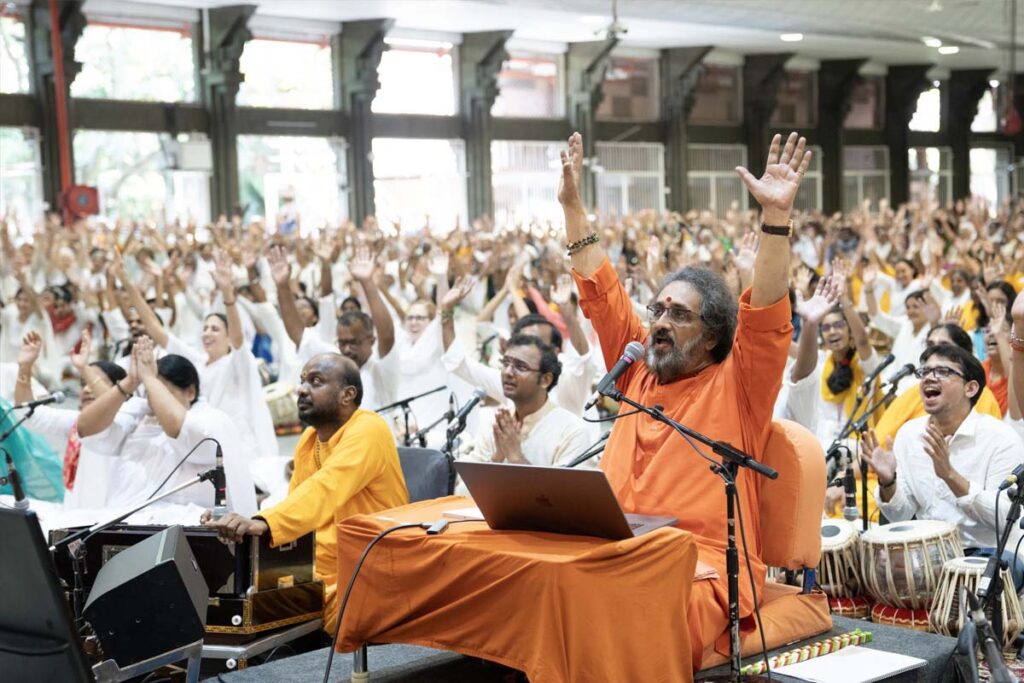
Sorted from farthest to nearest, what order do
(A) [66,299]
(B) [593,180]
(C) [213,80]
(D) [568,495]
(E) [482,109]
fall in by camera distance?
(B) [593,180] < (E) [482,109] < (C) [213,80] < (A) [66,299] < (D) [568,495]

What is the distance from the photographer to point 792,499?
3.51m

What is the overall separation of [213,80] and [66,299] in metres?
6.57

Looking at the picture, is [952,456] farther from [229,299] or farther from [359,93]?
[359,93]

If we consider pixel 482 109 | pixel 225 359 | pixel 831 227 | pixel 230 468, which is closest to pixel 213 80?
pixel 482 109

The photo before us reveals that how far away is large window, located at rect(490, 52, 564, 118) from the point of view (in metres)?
21.0

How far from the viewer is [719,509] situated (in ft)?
11.2

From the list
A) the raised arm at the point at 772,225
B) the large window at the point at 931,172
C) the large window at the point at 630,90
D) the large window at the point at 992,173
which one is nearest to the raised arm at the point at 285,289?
the raised arm at the point at 772,225

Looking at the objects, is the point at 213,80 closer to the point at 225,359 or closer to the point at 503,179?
the point at 503,179

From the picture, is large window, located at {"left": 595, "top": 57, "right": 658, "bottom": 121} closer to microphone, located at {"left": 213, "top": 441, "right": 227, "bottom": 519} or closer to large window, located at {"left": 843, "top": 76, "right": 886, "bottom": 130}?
large window, located at {"left": 843, "top": 76, "right": 886, "bottom": 130}

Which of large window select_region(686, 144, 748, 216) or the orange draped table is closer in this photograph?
the orange draped table

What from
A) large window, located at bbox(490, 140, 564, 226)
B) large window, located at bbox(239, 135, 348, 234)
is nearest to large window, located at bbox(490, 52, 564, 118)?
large window, located at bbox(490, 140, 564, 226)

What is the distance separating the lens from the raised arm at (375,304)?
6816mm

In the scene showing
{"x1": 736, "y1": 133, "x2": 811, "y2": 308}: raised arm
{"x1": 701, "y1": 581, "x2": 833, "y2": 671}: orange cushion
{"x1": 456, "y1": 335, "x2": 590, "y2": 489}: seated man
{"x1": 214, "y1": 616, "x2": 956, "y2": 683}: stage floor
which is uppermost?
{"x1": 736, "y1": 133, "x2": 811, "y2": 308}: raised arm

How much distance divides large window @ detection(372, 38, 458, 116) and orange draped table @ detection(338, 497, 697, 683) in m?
16.4
